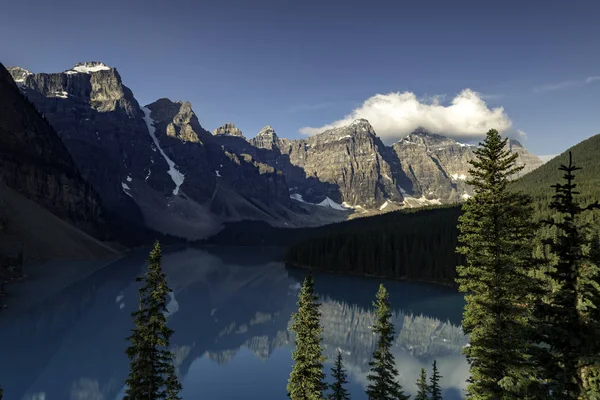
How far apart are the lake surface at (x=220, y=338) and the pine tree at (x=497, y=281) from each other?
24.8 metres

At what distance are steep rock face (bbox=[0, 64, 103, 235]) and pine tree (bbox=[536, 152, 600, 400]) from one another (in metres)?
176

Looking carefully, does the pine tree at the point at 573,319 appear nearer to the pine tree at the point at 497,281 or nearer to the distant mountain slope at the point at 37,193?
the pine tree at the point at 497,281

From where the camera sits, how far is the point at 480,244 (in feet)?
51.3

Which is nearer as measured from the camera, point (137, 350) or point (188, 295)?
point (137, 350)

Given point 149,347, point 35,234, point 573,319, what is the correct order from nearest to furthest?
point 573,319
point 149,347
point 35,234

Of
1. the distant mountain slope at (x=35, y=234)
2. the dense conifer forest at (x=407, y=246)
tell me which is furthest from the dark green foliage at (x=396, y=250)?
the distant mountain slope at (x=35, y=234)

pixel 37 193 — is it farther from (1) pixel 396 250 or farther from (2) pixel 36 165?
(1) pixel 396 250

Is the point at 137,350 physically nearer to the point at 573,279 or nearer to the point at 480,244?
the point at 480,244

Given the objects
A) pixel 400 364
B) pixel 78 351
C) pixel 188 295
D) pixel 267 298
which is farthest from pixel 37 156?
pixel 400 364

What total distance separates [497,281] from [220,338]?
49908 millimetres

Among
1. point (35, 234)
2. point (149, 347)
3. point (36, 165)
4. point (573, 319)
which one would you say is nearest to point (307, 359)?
point (149, 347)

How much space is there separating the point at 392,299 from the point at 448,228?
4018 cm

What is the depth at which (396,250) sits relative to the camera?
11538cm

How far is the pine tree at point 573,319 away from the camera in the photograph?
10.5 meters
